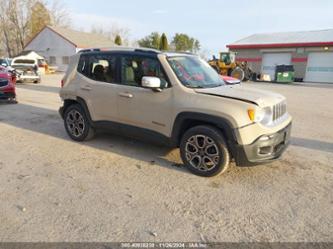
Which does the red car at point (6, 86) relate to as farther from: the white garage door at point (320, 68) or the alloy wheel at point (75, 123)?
the white garage door at point (320, 68)

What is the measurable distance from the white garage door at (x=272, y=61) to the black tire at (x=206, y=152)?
91.1 ft

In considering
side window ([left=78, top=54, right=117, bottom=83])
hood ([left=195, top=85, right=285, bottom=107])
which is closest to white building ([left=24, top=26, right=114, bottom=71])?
side window ([left=78, top=54, right=117, bottom=83])

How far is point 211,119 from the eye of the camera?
384 cm

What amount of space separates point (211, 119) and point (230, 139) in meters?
0.38

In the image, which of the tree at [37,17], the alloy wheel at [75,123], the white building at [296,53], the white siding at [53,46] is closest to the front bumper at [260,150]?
the alloy wheel at [75,123]

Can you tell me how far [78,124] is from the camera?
5602 mm

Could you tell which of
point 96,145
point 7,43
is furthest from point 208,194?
point 7,43

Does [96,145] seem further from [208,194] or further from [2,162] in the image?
[208,194]

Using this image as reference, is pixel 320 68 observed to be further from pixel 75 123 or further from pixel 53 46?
pixel 53 46

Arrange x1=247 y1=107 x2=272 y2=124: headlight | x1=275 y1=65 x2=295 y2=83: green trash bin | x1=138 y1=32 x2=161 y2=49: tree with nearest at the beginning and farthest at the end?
x1=247 y1=107 x2=272 y2=124: headlight < x1=275 y1=65 x2=295 y2=83: green trash bin < x1=138 y1=32 x2=161 y2=49: tree

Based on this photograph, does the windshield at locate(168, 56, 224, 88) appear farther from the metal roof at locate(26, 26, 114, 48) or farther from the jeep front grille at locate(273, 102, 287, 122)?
the metal roof at locate(26, 26, 114, 48)

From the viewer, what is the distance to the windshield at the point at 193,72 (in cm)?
427

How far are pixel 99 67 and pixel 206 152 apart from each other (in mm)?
2623

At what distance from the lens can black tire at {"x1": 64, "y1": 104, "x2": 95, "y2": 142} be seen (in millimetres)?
5484
